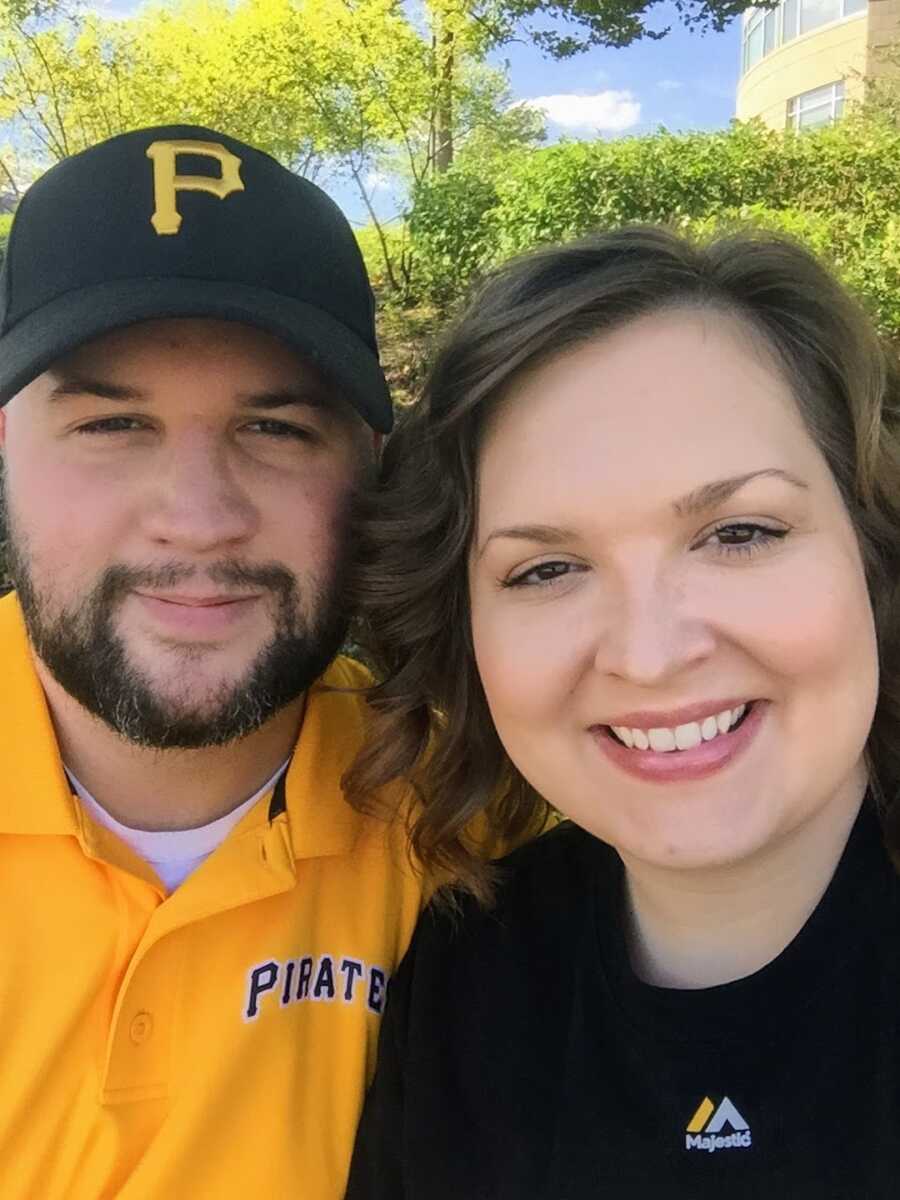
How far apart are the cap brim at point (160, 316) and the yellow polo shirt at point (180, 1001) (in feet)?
2.13

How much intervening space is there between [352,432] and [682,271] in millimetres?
736

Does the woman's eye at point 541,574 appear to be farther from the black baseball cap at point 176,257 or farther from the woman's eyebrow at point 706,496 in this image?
the black baseball cap at point 176,257

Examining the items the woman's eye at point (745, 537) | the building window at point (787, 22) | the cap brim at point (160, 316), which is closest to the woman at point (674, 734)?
the woman's eye at point (745, 537)

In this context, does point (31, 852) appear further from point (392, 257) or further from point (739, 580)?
point (392, 257)

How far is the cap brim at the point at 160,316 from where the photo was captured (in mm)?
1860

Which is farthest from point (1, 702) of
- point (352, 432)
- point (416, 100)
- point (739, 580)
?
point (416, 100)

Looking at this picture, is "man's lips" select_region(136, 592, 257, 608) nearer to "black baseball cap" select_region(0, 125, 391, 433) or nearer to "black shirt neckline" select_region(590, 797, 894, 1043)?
"black baseball cap" select_region(0, 125, 391, 433)

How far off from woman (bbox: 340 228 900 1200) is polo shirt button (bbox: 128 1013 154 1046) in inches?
14.9

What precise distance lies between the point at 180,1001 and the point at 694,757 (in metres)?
0.91

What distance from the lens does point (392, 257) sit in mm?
12422

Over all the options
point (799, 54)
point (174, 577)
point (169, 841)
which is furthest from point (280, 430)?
point (799, 54)

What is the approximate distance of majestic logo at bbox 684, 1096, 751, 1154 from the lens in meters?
1.46

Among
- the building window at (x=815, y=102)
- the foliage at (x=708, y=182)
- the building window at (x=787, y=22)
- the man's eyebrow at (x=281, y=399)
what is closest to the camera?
the man's eyebrow at (x=281, y=399)

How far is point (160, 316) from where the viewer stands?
1855 mm
